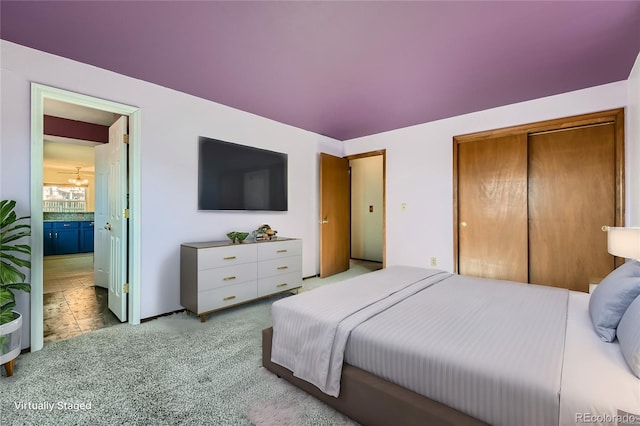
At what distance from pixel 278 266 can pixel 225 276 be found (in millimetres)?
708

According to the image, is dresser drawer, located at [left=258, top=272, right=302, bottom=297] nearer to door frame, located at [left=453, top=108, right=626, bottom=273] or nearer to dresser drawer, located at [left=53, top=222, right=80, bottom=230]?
door frame, located at [left=453, top=108, right=626, bottom=273]

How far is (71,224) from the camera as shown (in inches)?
272

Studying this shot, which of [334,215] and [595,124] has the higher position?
[595,124]

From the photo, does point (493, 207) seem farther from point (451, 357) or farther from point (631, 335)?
point (451, 357)

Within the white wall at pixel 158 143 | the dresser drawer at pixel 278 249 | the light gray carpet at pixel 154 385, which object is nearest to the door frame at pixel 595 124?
the dresser drawer at pixel 278 249

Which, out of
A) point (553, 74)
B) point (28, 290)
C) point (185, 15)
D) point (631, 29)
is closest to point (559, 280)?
point (553, 74)

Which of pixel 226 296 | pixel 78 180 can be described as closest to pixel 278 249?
pixel 226 296

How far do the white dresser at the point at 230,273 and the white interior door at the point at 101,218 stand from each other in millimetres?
1665

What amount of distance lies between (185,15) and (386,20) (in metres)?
1.33

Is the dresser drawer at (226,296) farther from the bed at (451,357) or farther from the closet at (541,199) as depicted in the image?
Answer: the closet at (541,199)

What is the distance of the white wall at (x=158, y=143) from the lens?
217 centimetres

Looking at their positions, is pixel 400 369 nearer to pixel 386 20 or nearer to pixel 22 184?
pixel 386 20

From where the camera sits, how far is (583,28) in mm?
2014

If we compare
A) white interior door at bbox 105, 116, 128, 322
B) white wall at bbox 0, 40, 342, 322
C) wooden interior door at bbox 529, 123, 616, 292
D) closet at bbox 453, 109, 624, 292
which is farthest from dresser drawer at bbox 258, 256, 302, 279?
wooden interior door at bbox 529, 123, 616, 292
